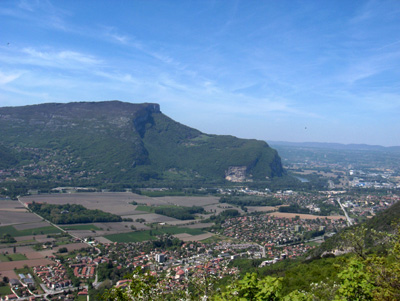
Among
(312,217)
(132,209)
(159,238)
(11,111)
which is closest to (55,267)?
(159,238)

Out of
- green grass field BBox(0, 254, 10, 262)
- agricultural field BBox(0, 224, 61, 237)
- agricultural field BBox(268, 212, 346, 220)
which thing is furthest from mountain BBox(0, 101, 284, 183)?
green grass field BBox(0, 254, 10, 262)

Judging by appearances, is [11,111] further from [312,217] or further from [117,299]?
[117,299]

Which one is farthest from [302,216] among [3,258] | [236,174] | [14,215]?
[236,174]

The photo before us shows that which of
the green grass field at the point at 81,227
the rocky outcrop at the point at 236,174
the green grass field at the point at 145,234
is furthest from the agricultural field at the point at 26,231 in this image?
the rocky outcrop at the point at 236,174

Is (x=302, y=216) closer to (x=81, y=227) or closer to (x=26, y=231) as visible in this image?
(x=81, y=227)

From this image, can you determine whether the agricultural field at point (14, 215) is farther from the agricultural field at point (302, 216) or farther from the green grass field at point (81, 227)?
the agricultural field at point (302, 216)

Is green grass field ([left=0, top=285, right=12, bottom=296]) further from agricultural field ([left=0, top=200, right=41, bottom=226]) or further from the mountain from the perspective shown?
the mountain
